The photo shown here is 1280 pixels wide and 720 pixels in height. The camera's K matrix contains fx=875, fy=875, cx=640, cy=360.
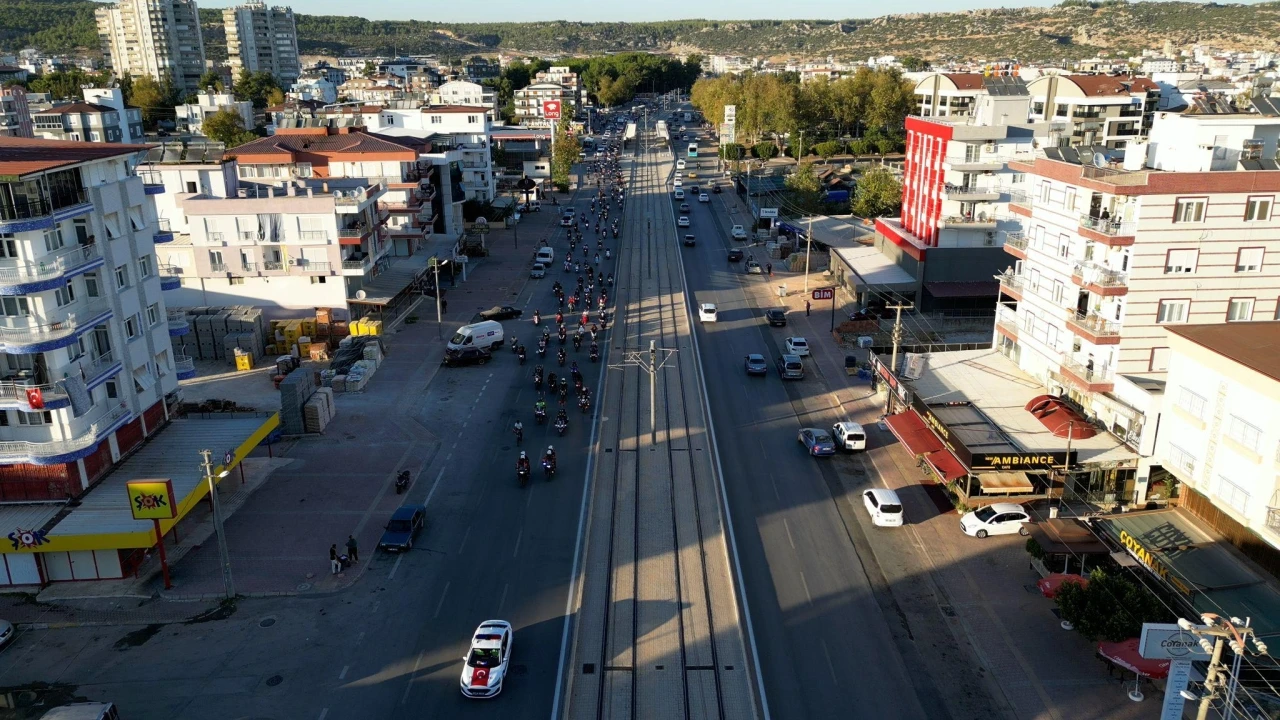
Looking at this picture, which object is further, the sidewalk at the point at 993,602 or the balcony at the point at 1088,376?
the balcony at the point at 1088,376

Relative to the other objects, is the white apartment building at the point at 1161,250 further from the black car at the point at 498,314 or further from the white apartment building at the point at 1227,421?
the black car at the point at 498,314

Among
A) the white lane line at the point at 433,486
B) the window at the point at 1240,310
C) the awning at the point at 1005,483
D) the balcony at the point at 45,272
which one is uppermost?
the balcony at the point at 45,272

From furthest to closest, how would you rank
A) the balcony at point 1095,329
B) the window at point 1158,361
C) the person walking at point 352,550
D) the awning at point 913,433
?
the awning at point 913,433, the window at point 1158,361, the balcony at point 1095,329, the person walking at point 352,550

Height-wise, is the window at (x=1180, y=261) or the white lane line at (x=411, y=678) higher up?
the window at (x=1180, y=261)

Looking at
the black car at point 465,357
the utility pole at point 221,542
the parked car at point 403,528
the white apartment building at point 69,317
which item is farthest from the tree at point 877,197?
the utility pole at point 221,542

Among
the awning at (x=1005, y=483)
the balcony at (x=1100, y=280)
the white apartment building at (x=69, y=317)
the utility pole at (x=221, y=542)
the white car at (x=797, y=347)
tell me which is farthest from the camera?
the white car at (x=797, y=347)

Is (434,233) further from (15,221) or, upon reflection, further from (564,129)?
(564,129)

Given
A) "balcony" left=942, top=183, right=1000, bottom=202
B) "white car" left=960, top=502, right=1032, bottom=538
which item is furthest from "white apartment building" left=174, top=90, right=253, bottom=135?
"white car" left=960, top=502, right=1032, bottom=538

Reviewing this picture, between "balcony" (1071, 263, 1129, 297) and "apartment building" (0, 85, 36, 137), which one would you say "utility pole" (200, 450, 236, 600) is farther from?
"apartment building" (0, 85, 36, 137)
